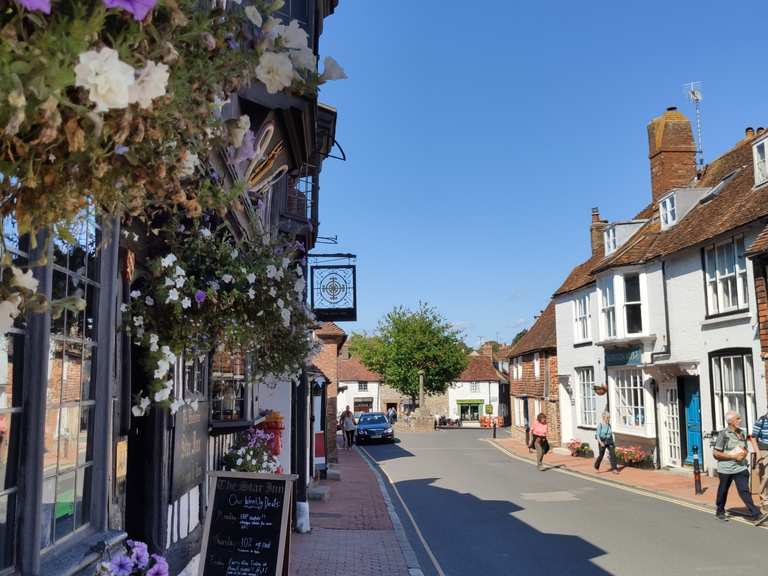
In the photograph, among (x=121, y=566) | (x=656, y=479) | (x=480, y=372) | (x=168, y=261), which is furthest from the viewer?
(x=480, y=372)

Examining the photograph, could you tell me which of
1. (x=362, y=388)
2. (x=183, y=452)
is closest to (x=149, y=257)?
(x=183, y=452)

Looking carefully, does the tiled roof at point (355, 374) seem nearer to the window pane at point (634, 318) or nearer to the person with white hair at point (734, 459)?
the window pane at point (634, 318)

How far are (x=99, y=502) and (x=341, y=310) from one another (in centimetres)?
1116

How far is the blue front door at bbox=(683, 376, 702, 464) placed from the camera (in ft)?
59.1

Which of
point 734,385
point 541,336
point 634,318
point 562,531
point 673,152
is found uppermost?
point 673,152

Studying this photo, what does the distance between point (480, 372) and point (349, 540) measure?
60.6 metres

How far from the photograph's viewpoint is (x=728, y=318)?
16250 mm

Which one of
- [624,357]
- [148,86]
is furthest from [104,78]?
[624,357]

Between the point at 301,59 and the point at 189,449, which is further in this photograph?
the point at 189,449

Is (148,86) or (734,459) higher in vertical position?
(148,86)

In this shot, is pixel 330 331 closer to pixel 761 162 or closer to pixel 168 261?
pixel 761 162

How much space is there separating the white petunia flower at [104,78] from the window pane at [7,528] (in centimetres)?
223

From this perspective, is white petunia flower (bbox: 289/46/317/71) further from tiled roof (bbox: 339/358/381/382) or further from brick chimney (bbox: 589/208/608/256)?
tiled roof (bbox: 339/358/381/382)

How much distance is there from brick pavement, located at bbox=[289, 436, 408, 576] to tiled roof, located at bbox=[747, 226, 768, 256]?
8.90m
